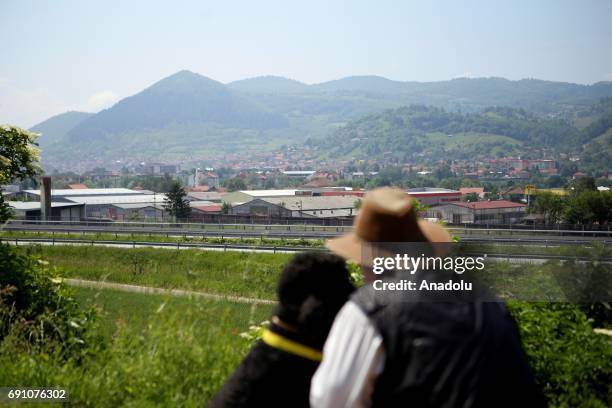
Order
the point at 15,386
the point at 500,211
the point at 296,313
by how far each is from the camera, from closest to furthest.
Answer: the point at 296,313, the point at 15,386, the point at 500,211

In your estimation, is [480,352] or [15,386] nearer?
[480,352]

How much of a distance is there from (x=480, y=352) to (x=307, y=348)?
2.65 ft

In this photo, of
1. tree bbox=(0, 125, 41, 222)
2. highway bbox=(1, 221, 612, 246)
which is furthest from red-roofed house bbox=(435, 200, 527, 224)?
tree bbox=(0, 125, 41, 222)

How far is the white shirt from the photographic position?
2096 mm

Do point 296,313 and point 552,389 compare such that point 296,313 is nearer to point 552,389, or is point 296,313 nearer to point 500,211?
point 552,389

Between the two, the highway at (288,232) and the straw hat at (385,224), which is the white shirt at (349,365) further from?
the highway at (288,232)

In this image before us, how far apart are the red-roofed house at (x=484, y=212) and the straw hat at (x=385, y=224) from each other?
51.3 metres

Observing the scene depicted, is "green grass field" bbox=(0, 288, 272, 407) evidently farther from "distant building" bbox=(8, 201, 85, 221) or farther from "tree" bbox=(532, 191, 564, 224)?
"tree" bbox=(532, 191, 564, 224)

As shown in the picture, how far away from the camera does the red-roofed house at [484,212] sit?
5519 cm

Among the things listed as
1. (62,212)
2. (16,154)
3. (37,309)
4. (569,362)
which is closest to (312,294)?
(569,362)

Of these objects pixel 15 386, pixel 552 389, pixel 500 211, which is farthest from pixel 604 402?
pixel 500 211

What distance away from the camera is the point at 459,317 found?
7.08 feet

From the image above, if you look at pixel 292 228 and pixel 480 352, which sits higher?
pixel 480 352

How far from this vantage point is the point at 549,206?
55438 millimetres
